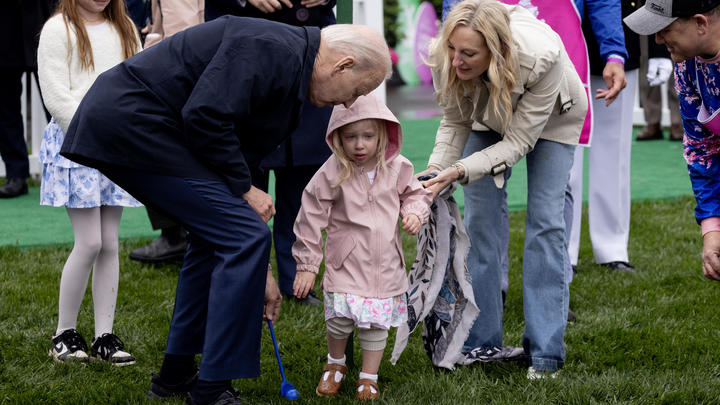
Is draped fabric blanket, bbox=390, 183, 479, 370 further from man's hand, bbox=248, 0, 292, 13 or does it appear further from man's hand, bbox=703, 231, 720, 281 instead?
man's hand, bbox=248, 0, 292, 13

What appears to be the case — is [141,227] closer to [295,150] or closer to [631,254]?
[295,150]

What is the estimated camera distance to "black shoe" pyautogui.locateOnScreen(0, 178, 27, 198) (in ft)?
26.8

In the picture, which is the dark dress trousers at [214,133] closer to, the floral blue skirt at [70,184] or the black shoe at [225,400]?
the black shoe at [225,400]

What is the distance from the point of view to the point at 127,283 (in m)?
5.57

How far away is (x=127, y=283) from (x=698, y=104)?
339 centimetres

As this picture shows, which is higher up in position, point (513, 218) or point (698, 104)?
point (698, 104)

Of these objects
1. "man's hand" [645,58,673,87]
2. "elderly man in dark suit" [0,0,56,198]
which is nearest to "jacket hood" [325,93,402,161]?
"man's hand" [645,58,673,87]

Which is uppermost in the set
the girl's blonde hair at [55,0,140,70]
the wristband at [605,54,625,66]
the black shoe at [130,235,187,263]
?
the girl's blonde hair at [55,0,140,70]

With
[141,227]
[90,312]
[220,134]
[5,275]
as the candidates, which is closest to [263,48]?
[220,134]

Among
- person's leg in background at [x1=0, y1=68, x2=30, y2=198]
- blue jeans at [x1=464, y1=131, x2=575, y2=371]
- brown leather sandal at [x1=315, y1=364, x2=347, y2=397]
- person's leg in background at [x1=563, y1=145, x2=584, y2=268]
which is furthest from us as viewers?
person's leg in background at [x1=0, y1=68, x2=30, y2=198]

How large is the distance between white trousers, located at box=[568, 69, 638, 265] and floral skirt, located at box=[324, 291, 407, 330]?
91.5 inches

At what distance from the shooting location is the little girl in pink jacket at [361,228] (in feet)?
12.4

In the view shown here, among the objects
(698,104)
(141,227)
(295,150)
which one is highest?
(698,104)

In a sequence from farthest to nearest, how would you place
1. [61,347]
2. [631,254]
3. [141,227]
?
[141,227] → [631,254] → [61,347]
